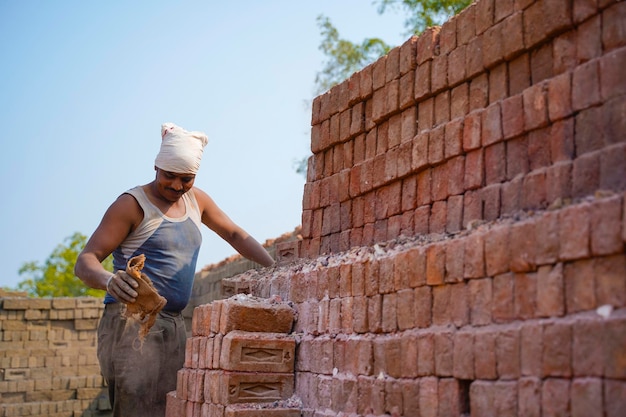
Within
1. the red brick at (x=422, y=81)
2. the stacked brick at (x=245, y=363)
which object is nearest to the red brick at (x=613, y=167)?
the red brick at (x=422, y=81)

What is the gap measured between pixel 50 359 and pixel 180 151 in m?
8.79

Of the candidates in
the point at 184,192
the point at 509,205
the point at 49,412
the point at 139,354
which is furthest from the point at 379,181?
the point at 49,412

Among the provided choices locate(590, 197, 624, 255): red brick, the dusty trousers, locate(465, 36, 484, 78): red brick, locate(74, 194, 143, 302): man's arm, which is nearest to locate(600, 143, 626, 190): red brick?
locate(590, 197, 624, 255): red brick

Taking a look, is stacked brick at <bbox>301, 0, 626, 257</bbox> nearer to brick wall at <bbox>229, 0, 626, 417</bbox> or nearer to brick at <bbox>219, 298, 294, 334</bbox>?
brick wall at <bbox>229, 0, 626, 417</bbox>

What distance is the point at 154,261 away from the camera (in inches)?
222

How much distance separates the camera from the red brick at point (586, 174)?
327 cm

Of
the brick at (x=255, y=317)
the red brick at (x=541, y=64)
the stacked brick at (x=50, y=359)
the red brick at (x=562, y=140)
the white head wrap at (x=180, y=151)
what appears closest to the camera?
the red brick at (x=562, y=140)

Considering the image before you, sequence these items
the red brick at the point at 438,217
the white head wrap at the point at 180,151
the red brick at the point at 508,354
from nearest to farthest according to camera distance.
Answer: the red brick at the point at 508,354 < the red brick at the point at 438,217 < the white head wrap at the point at 180,151

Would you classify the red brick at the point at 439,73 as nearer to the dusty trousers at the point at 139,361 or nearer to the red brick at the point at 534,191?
the red brick at the point at 534,191

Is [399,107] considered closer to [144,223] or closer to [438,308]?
[438,308]

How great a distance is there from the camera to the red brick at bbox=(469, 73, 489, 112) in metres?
4.14

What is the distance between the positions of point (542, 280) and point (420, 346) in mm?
821

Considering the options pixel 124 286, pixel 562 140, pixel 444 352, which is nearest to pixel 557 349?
pixel 444 352

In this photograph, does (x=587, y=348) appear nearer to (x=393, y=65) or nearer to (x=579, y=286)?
(x=579, y=286)
